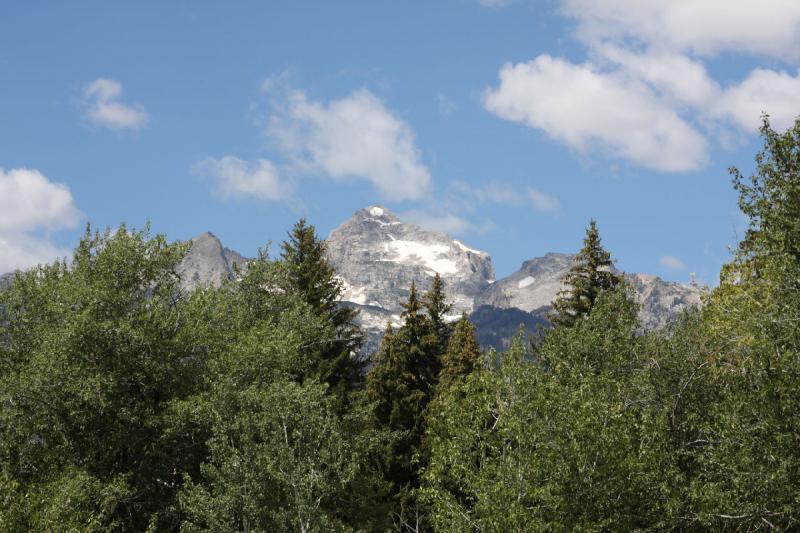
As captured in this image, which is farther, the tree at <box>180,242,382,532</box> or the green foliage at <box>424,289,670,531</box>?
the tree at <box>180,242,382,532</box>

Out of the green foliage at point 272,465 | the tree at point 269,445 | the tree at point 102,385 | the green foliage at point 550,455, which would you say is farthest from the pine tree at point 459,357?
the green foliage at point 550,455

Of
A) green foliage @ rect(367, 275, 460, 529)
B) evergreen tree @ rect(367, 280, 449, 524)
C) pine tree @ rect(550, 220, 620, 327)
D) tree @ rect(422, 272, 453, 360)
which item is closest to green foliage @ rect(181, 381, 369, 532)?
green foliage @ rect(367, 275, 460, 529)

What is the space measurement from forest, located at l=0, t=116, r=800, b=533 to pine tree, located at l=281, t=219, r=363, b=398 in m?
6.46

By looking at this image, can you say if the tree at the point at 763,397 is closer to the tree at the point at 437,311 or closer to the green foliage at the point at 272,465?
the green foliage at the point at 272,465

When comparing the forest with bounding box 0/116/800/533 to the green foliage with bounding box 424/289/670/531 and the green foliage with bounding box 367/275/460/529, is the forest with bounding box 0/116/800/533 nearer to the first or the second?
the green foliage with bounding box 424/289/670/531

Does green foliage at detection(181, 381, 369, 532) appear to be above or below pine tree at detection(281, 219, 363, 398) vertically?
below

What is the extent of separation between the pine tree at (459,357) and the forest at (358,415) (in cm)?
1366

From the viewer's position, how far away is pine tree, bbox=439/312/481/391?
5256 centimetres

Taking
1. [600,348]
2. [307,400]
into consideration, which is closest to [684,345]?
[600,348]

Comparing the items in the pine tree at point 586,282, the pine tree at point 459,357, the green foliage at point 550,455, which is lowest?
the green foliage at point 550,455

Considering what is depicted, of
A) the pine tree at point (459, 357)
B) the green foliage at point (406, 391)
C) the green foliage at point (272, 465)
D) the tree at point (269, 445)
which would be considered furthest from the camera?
the pine tree at point (459, 357)

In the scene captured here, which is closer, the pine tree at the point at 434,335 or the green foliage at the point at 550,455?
the green foliage at the point at 550,455

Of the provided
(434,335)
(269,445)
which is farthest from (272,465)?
(434,335)

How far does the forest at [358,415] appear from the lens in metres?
22.9
